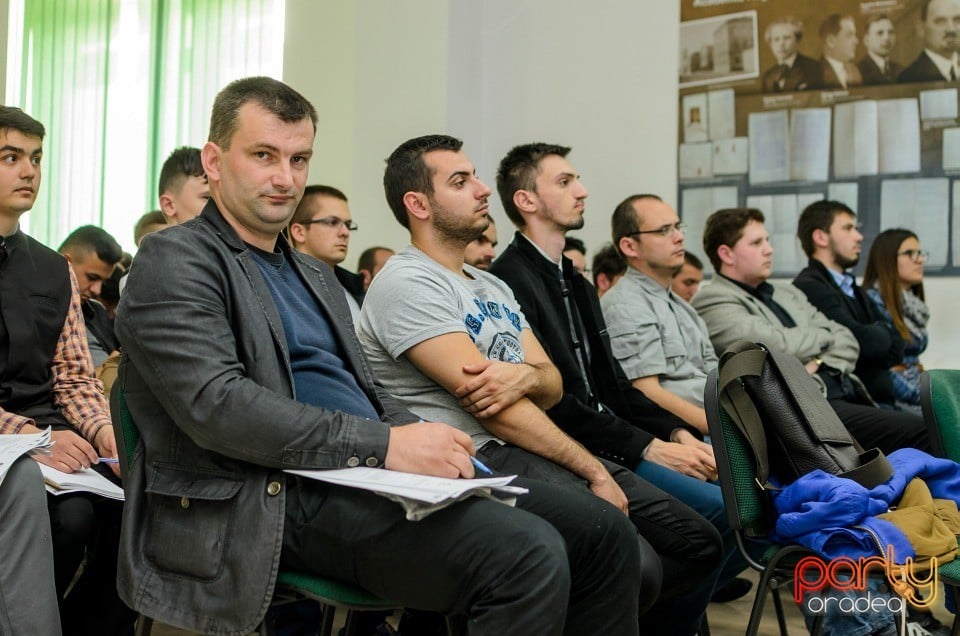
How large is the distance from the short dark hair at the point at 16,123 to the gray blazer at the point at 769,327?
89.9 inches

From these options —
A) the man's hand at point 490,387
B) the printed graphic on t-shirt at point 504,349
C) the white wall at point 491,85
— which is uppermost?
the white wall at point 491,85

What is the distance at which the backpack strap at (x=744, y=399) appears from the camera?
6.73 ft

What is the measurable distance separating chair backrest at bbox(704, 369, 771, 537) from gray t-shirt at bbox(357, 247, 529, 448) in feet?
1.52

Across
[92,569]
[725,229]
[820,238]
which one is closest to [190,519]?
[92,569]

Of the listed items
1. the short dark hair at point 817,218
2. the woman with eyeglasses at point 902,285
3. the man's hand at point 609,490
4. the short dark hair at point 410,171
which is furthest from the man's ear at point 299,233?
the woman with eyeglasses at point 902,285

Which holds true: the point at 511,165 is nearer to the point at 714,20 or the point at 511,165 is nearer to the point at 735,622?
the point at 735,622

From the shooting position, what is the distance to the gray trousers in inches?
65.4

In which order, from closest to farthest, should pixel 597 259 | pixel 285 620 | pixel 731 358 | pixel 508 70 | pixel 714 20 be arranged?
pixel 731 358
pixel 285 620
pixel 597 259
pixel 714 20
pixel 508 70

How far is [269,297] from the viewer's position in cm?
169

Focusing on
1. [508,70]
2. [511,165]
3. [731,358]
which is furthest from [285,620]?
[508,70]

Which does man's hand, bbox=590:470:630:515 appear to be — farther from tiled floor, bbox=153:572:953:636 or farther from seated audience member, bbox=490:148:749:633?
tiled floor, bbox=153:572:953:636

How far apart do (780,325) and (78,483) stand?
259cm

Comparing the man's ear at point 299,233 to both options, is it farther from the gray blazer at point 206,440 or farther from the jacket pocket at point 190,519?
the jacket pocket at point 190,519

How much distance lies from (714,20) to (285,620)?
13.0 ft
